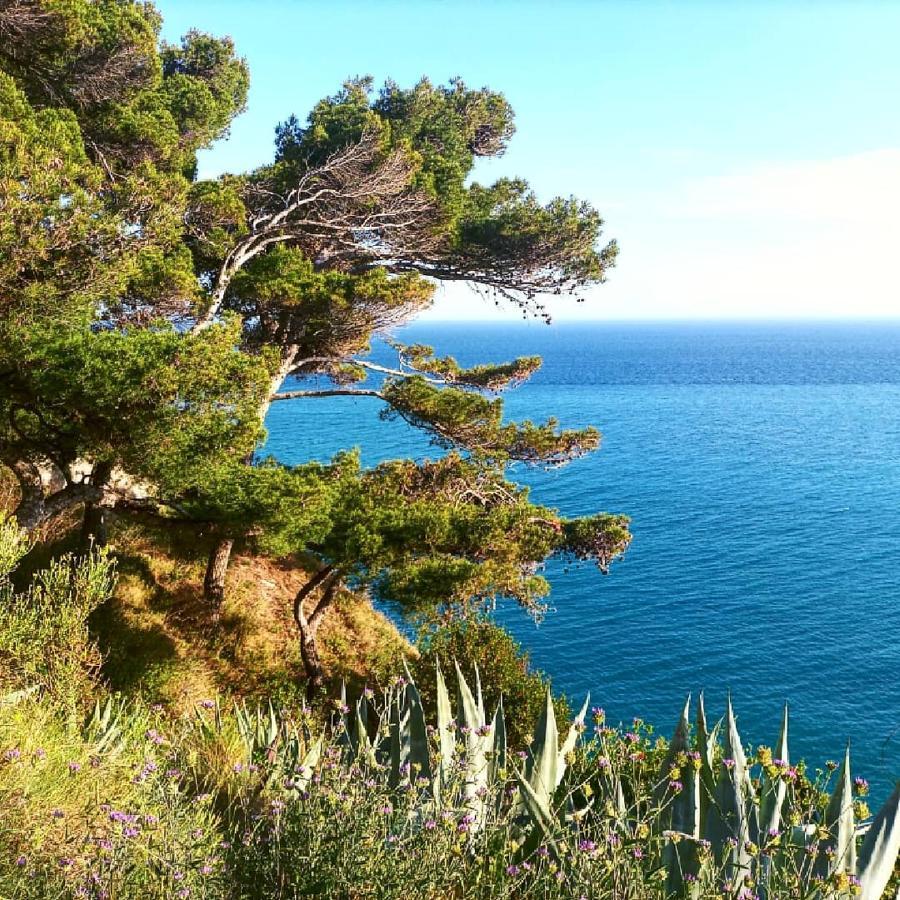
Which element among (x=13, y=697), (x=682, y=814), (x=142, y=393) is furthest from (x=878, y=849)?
(x=142, y=393)

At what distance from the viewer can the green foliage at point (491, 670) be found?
1297 cm

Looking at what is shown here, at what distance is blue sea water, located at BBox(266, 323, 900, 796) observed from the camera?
22.0m

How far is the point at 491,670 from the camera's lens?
44.6 feet

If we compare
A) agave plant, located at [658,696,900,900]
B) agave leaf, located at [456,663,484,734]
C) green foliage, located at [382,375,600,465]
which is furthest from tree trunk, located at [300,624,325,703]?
agave plant, located at [658,696,900,900]

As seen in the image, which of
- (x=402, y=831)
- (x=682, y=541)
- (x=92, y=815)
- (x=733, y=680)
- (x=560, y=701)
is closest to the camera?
(x=402, y=831)

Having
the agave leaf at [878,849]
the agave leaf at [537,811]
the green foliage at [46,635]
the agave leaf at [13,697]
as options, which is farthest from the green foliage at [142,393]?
the agave leaf at [878,849]

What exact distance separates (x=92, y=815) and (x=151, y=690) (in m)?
7.89

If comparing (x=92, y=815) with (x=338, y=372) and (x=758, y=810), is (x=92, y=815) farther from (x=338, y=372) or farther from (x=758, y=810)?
(x=338, y=372)

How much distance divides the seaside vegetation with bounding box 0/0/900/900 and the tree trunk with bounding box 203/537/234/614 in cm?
6

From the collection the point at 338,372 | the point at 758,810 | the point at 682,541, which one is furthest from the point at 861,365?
the point at 758,810

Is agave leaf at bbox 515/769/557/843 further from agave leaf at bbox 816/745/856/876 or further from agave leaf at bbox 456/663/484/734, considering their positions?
agave leaf at bbox 816/745/856/876

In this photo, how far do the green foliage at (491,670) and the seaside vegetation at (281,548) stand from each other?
7 cm

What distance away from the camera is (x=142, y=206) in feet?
36.4

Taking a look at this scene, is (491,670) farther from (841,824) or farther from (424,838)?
(424,838)
